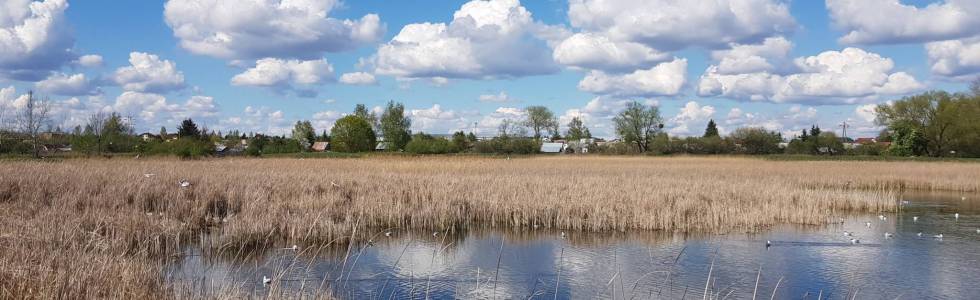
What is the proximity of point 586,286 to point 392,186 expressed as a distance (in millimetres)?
11146

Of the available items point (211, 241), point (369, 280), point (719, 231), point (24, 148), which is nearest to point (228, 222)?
point (211, 241)

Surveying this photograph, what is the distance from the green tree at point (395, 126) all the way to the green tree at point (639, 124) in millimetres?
33390

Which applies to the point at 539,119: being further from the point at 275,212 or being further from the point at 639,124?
the point at 275,212

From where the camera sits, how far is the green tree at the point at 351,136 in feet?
290

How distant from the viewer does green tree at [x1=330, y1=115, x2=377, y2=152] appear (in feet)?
290

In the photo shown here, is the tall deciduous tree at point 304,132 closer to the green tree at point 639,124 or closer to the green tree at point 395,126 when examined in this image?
the green tree at point 395,126

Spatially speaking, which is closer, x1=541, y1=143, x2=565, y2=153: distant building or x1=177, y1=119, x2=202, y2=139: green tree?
x1=177, y1=119, x2=202, y2=139: green tree

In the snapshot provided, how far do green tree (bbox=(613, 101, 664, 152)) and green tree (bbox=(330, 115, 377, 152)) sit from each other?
3532 cm

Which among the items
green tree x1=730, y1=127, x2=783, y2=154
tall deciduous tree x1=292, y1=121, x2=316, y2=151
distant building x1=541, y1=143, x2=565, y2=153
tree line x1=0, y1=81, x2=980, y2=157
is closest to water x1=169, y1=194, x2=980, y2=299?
tree line x1=0, y1=81, x2=980, y2=157

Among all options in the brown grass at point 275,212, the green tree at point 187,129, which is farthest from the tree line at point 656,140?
the brown grass at point 275,212

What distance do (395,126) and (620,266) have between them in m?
99.1

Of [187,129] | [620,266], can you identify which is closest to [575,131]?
[187,129]

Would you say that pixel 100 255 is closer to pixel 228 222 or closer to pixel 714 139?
pixel 228 222

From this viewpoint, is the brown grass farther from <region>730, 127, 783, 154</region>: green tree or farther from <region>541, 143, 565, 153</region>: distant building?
<region>541, 143, 565, 153</region>: distant building
